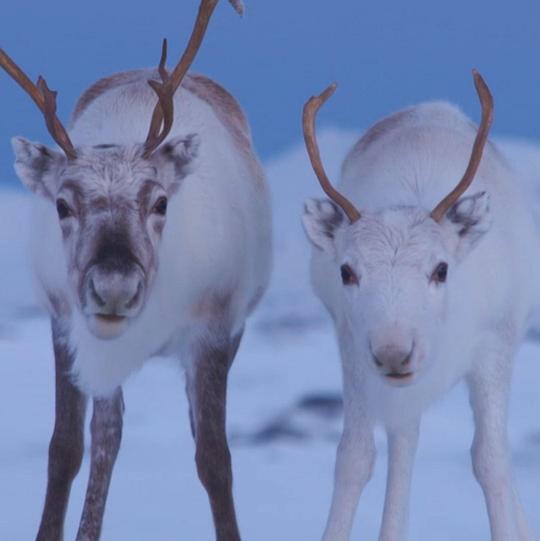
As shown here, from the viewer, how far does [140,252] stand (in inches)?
436

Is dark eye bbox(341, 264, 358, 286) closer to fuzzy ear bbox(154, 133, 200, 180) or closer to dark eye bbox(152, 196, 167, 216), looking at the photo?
dark eye bbox(152, 196, 167, 216)

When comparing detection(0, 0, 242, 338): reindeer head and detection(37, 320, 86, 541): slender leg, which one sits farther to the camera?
detection(37, 320, 86, 541): slender leg

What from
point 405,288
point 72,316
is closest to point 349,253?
point 405,288

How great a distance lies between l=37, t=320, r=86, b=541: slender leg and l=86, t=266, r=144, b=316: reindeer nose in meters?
1.73

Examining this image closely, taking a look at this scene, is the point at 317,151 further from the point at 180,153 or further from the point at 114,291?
the point at 114,291

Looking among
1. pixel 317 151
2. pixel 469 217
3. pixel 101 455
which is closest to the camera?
pixel 469 217

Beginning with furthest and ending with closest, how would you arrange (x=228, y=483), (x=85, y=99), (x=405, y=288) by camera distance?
(x=85, y=99) → (x=228, y=483) → (x=405, y=288)

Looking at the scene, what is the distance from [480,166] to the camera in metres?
12.3

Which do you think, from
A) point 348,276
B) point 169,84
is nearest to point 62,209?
point 169,84

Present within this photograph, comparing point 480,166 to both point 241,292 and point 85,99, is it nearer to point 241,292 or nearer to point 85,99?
point 241,292

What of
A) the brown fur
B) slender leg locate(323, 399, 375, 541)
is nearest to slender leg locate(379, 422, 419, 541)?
slender leg locate(323, 399, 375, 541)

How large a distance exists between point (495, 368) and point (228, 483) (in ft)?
5.89

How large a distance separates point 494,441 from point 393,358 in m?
1.72

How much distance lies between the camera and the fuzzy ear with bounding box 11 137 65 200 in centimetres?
1169
